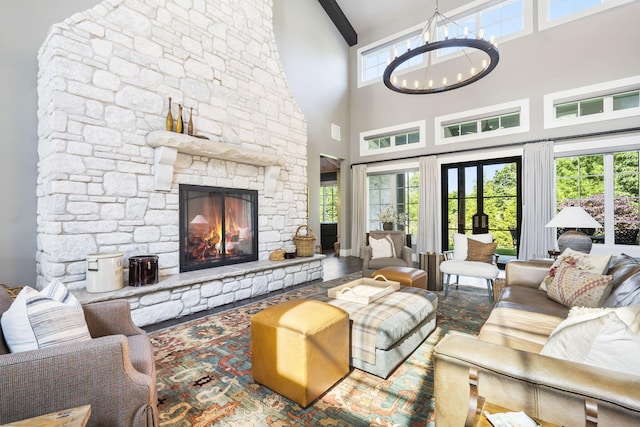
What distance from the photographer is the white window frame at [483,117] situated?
5289mm

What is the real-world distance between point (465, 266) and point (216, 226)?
333cm

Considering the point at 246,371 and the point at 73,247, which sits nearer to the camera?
the point at 246,371

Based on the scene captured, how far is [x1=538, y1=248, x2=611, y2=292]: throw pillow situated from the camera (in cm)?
233

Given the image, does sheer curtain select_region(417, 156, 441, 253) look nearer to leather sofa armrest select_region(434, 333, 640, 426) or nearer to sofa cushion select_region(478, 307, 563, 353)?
sofa cushion select_region(478, 307, 563, 353)

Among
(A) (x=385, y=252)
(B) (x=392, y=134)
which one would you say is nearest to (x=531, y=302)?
(A) (x=385, y=252)

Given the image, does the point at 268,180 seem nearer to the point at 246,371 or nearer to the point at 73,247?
the point at 73,247

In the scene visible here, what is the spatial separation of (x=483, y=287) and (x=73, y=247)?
202 inches

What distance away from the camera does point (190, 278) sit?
322 centimetres

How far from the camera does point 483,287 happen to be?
4.34 metres

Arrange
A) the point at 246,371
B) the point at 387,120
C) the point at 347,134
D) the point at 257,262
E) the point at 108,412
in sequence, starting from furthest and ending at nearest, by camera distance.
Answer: the point at 347,134 < the point at 387,120 < the point at 257,262 < the point at 246,371 < the point at 108,412

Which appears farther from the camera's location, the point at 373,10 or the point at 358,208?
the point at 358,208

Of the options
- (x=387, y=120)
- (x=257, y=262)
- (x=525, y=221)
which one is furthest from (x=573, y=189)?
(x=257, y=262)

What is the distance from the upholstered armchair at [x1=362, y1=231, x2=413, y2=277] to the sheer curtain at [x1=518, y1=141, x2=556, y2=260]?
243cm

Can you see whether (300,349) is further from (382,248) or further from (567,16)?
(567,16)
